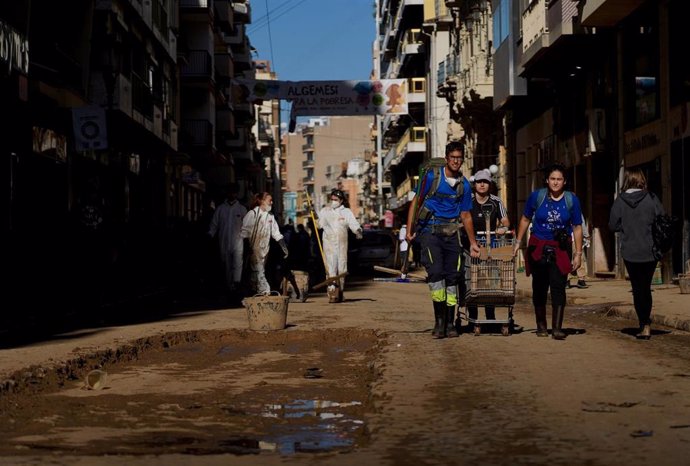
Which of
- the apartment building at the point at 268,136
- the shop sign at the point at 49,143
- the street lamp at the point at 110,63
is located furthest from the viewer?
the apartment building at the point at 268,136

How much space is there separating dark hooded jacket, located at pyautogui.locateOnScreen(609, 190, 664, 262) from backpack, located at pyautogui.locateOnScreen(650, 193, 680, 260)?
0.04 metres

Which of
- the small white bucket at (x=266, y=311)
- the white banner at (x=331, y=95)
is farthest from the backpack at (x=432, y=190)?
the white banner at (x=331, y=95)

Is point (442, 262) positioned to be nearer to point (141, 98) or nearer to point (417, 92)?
point (141, 98)

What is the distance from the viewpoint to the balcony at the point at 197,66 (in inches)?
2271

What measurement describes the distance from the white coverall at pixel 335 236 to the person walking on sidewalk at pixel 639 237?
7.98 m

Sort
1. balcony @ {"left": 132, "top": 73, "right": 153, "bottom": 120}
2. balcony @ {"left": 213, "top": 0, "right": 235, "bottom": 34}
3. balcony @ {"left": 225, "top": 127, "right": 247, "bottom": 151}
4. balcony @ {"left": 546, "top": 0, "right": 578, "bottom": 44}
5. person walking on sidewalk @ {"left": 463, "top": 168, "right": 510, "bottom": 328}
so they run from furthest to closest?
balcony @ {"left": 225, "top": 127, "right": 247, "bottom": 151} < balcony @ {"left": 213, "top": 0, "right": 235, "bottom": 34} < balcony @ {"left": 132, "top": 73, "right": 153, "bottom": 120} < balcony @ {"left": 546, "top": 0, "right": 578, "bottom": 44} < person walking on sidewalk @ {"left": 463, "top": 168, "right": 510, "bottom": 328}

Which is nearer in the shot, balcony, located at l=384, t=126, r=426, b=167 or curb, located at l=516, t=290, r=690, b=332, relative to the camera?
curb, located at l=516, t=290, r=690, b=332

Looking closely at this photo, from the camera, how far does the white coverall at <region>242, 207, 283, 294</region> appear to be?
20016 mm

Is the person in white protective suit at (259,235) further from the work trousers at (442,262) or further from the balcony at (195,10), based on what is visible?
the balcony at (195,10)

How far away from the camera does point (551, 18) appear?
3145cm

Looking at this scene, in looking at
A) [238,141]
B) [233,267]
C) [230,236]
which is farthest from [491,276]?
[238,141]

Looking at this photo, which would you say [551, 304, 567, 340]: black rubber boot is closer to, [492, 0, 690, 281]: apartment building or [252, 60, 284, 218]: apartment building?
[492, 0, 690, 281]: apartment building

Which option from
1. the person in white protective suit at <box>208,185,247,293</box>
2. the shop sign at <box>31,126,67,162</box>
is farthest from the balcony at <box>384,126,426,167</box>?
the person in white protective suit at <box>208,185,247,293</box>

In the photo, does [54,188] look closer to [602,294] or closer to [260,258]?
[260,258]
